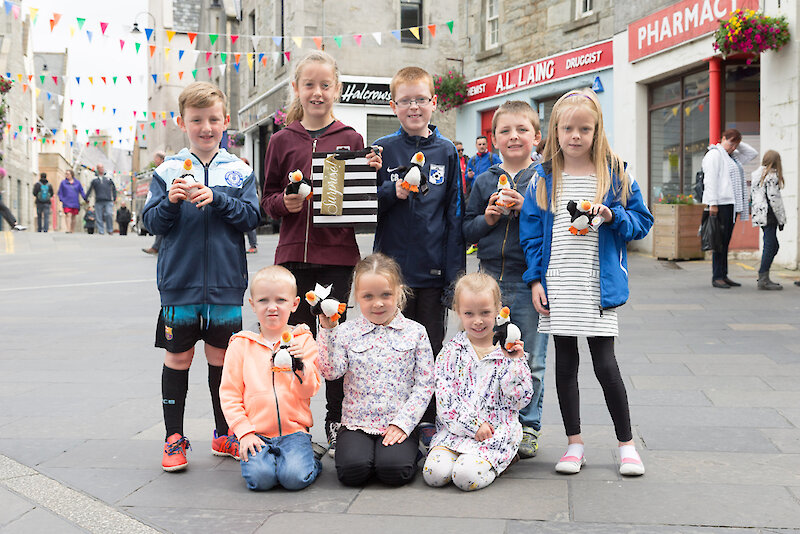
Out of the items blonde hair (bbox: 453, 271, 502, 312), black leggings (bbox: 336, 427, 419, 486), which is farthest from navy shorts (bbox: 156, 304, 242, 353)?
blonde hair (bbox: 453, 271, 502, 312)

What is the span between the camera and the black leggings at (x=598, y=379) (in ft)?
12.6

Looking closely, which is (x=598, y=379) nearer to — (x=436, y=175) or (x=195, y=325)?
(x=436, y=175)

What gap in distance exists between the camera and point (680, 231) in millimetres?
13484

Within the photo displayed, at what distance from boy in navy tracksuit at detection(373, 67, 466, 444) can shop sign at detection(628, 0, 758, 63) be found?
10272 mm

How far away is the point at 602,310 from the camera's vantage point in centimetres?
382

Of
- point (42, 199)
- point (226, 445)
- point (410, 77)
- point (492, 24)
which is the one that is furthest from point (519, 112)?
point (42, 199)

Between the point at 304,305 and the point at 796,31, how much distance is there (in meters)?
10.2

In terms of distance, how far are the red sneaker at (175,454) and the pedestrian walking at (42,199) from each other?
82.3ft

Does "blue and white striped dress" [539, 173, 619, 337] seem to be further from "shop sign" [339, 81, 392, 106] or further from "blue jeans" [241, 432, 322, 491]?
"shop sign" [339, 81, 392, 106]

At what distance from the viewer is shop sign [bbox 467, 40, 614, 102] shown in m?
16.9

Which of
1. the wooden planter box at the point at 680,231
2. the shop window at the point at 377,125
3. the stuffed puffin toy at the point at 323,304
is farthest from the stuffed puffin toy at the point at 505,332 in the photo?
the shop window at the point at 377,125

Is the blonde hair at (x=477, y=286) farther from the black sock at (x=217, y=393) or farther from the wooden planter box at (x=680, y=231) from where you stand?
the wooden planter box at (x=680, y=231)

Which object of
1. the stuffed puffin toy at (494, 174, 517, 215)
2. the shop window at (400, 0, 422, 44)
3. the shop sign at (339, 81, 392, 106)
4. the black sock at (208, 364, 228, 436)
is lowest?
the black sock at (208, 364, 228, 436)

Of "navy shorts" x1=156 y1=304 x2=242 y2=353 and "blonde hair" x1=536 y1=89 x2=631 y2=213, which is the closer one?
"blonde hair" x1=536 y1=89 x2=631 y2=213
